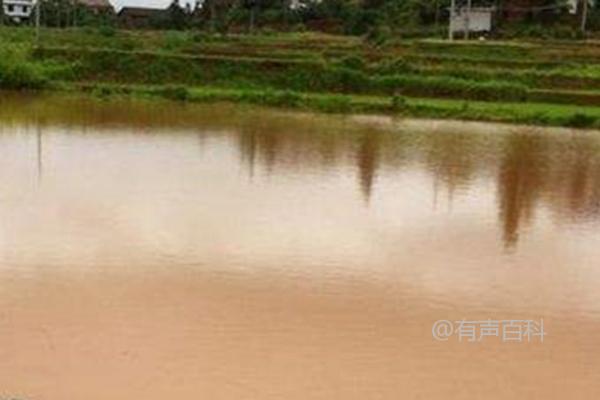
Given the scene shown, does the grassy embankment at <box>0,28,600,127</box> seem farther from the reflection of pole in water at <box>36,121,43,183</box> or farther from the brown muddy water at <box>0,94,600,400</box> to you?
the brown muddy water at <box>0,94,600,400</box>

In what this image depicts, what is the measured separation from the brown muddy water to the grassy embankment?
7.16m

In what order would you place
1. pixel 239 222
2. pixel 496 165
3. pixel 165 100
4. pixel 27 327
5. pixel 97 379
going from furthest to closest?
pixel 165 100, pixel 496 165, pixel 239 222, pixel 27 327, pixel 97 379

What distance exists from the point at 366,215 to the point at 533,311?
127 inches

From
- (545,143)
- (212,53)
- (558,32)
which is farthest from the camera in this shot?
(558,32)

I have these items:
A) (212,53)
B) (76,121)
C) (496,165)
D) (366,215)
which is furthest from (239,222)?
(212,53)

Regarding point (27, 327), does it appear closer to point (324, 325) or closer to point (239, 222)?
point (324, 325)

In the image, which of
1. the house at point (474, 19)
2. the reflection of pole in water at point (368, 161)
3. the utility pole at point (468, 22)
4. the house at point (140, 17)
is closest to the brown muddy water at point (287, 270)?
the reflection of pole in water at point (368, 161)

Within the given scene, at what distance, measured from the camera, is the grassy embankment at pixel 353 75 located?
70.4 feet

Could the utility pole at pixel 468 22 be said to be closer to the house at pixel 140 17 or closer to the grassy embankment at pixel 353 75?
the grassy embankment at pixel 353 75

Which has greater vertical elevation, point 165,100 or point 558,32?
point 558,32

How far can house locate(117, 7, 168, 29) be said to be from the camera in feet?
131

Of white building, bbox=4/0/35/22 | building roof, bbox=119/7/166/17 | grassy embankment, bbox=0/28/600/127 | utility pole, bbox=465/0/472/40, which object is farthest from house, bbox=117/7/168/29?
utility pole, bbox=465/0/472/40

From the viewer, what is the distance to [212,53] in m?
26.4

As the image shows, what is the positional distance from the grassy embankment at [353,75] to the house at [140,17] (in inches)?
502
